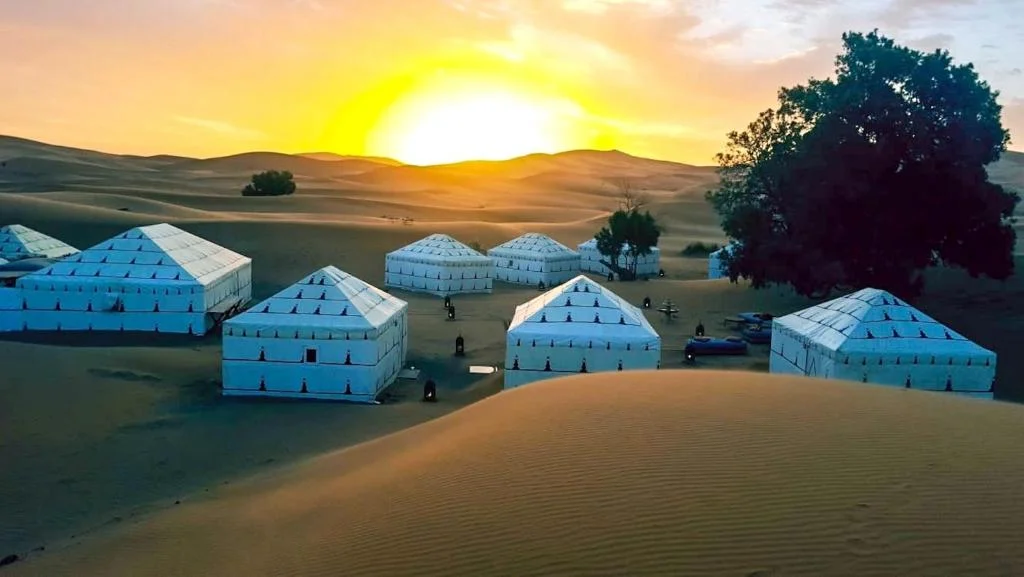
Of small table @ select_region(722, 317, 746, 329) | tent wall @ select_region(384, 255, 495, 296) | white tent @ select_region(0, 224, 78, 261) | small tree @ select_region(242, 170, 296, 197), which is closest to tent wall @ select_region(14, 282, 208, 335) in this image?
white tent @ select_region(0, 224, 78, 261)

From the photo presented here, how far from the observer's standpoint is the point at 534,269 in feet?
152

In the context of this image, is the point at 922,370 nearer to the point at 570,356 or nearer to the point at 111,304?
the point at 570,356

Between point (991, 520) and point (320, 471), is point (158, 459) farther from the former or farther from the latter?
point (991, 520)

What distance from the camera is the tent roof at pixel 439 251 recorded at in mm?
41594

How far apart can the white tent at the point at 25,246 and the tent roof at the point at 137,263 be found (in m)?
10.9

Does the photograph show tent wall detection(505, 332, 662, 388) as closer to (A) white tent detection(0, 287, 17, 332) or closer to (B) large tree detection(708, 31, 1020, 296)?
(B) large tree detection(708, 31, 1020, 296)

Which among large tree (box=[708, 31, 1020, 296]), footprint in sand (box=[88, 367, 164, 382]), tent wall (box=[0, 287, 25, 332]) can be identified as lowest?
footprint in sand (box=[88, 367, 164, 382])

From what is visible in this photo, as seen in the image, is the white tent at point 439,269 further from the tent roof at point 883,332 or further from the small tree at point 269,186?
the small tree at point 269,186

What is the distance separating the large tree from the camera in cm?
2930

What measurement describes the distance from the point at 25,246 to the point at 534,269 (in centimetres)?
2598

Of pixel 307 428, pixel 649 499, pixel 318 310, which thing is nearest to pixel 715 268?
pixel 318 310

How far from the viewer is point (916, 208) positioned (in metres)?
29.4

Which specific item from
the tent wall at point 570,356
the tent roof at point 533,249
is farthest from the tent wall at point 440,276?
the tent wall at point 570,356

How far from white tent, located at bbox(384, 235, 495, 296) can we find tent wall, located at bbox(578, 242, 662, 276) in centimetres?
945
